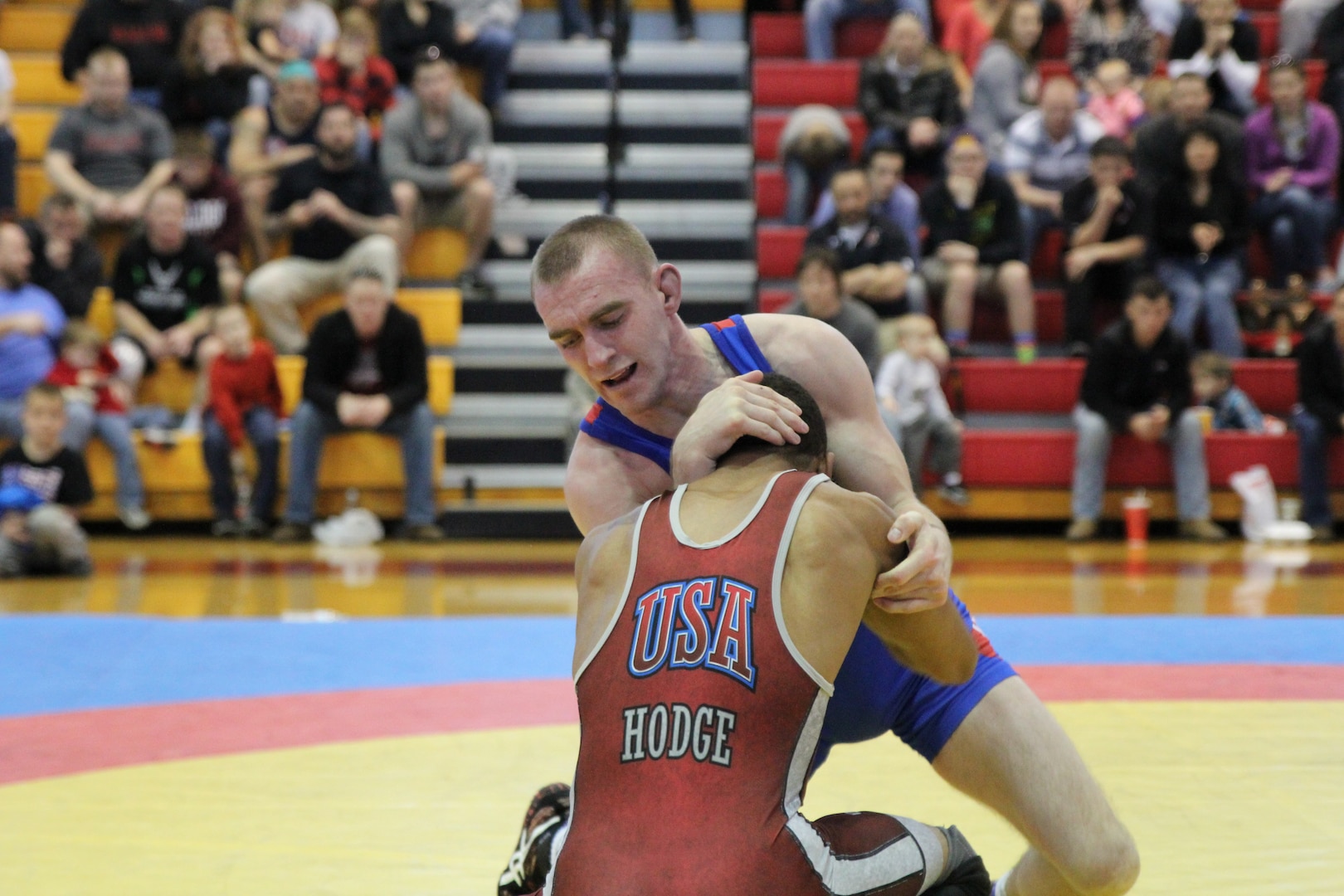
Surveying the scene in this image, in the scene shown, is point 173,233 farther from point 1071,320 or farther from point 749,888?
point 749,888

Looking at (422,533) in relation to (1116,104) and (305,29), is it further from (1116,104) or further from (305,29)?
(1116,104)

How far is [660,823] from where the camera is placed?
7.07 feet

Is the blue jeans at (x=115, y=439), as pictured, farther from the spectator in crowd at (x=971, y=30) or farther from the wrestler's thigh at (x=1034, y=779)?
the wrestler's thigh at (x=1034, y=779)

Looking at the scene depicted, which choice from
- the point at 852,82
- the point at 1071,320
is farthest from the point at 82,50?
the point at 1071,320

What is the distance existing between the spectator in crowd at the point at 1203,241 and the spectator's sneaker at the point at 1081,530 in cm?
157

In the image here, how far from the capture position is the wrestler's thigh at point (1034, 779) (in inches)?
106

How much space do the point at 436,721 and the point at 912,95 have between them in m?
7.28

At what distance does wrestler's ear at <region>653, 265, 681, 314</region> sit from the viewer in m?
2.94

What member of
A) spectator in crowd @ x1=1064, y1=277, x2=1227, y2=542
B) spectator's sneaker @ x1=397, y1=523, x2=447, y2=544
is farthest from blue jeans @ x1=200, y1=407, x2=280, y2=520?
spectator in crowd @ x1=1064, y1=277, x2=1227, y2=542

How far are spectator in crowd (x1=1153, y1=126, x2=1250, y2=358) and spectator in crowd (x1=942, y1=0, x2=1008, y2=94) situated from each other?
2.04 m

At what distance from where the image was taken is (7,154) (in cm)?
1012

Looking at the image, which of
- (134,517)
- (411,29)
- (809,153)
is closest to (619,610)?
(134,517)

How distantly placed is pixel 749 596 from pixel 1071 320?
27.1 ft

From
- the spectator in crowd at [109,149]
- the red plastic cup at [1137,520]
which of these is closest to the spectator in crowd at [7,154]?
the spectator in crowd at [109,149]
